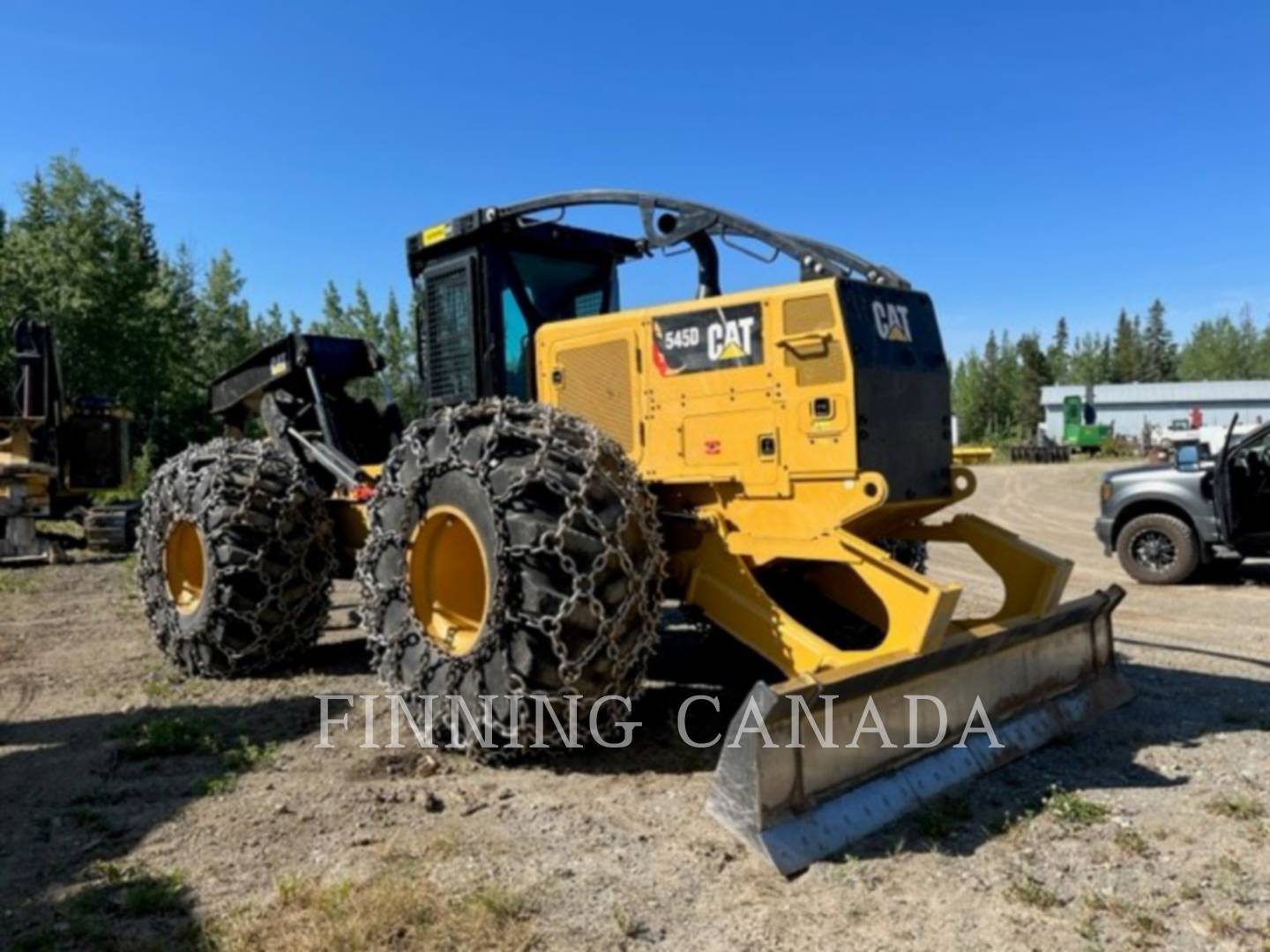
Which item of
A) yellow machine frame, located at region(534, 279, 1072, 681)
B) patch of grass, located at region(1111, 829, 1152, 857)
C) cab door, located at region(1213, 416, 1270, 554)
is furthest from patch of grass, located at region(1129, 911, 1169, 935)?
cab door, located at region(1213, 416, 1270, 554)

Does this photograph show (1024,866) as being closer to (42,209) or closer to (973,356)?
(42,209)

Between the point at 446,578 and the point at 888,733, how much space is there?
2.27 meters

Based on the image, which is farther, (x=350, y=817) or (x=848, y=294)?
(x=848, y=294)

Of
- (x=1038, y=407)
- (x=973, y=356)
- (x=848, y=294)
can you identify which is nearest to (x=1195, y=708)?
(x=848, y=294)

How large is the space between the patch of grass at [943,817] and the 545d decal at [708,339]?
2.09 m

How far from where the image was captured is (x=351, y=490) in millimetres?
6484

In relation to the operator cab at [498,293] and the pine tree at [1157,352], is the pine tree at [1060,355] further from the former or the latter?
the operator cab at [498,293]

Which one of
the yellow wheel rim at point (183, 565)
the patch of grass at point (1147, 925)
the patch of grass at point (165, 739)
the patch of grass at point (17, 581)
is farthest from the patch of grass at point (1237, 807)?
the patch of grass at point (17, 581)

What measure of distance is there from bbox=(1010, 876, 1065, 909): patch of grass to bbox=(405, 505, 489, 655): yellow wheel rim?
102 inches

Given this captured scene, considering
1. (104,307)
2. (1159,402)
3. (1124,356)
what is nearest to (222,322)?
(104,307)

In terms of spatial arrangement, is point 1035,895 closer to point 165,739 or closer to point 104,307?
point 165,739

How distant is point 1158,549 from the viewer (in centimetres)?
1126

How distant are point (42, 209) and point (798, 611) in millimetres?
40647

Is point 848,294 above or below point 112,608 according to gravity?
above
